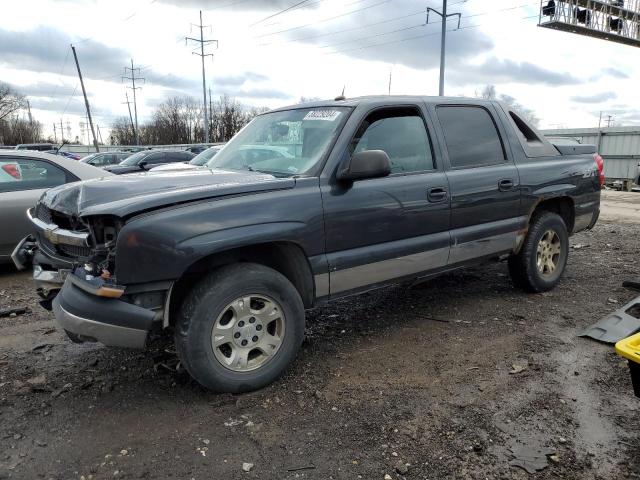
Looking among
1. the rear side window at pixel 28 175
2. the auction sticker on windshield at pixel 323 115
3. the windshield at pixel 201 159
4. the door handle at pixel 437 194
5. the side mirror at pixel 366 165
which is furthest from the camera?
the rear side window at pixel 28 175

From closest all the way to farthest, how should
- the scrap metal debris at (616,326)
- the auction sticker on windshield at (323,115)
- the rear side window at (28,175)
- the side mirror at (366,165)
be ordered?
the side mirror at (366,165)
the auction sticker on windshield at (323,115)
the scrap metal debris at (616,326)
the rear side window at (28,175)

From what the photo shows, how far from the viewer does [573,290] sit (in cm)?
Result: 543

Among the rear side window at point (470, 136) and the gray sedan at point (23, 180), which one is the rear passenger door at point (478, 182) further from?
the gray sedan at point (23, 180)

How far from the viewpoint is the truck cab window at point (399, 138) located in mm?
3840

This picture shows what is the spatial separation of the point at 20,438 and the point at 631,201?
17265mm

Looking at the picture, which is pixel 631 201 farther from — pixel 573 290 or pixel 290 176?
pixel 290 176

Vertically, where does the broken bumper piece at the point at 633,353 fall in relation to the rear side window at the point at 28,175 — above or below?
below

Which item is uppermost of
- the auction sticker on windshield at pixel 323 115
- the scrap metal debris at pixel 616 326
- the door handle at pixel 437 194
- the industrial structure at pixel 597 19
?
the industrial structure at pixel 597 19

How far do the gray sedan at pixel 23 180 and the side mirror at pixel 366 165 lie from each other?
351 centimetres

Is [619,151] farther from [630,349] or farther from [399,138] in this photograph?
[630,349]

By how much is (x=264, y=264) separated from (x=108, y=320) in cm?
104

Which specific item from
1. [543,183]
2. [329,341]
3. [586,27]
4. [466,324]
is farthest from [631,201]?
[329,341]

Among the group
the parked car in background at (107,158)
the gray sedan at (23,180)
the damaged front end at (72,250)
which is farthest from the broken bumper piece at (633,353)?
the parked car in background at (107,158)

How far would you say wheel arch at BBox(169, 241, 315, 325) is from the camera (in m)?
3.15
